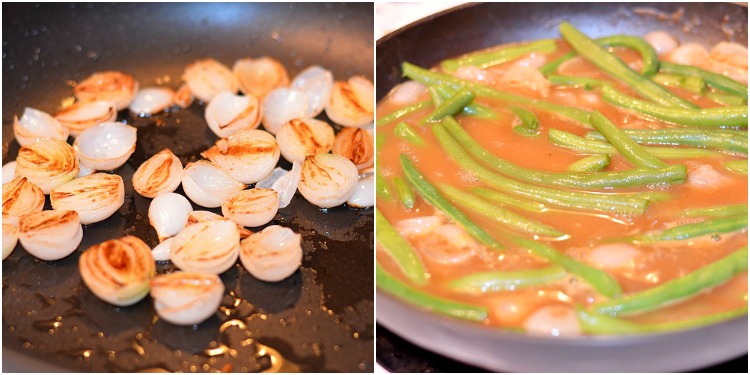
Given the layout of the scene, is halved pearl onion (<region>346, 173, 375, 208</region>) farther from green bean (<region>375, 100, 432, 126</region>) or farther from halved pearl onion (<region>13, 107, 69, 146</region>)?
halved pearl onion (<region>13, 107, 69, 146</region>)

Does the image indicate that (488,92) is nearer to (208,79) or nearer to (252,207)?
(252,207)

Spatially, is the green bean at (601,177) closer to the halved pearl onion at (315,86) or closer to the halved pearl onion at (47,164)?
the halved pearl onion at (315,86)

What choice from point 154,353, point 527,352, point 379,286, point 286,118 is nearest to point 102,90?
point 286,118

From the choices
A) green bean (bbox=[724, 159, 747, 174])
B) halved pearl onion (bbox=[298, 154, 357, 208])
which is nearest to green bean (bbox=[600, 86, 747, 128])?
green bean (bbox=[724, 159, 747, 174])

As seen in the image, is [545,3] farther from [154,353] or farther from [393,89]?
[154,353]

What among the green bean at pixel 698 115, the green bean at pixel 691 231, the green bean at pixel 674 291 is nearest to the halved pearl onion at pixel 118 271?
the green bean at pixel 674 291

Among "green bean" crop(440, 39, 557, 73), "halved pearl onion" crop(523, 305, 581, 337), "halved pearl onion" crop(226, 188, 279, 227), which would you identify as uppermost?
"green bean" crop(440, 39, 557, 73)
